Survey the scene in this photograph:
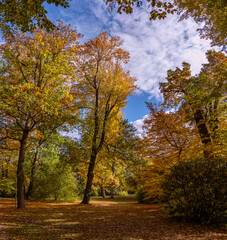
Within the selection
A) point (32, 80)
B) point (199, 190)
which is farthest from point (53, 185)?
point (199, 190)

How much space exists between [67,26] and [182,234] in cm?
1242

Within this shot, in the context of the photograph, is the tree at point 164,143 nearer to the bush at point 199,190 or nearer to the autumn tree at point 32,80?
the bush at point 199,190

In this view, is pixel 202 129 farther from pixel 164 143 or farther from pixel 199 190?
pixel 199 190

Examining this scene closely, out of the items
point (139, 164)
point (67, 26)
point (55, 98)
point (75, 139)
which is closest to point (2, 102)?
point (55, 98)

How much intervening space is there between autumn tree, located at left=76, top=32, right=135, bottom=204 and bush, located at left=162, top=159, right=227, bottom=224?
7.03 meters

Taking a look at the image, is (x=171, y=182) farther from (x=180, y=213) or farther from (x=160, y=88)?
(x=160, y=88)

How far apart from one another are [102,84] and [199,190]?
1002cm

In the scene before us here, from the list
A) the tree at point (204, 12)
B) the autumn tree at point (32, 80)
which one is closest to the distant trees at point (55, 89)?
the autumn tree at point (32, 80)

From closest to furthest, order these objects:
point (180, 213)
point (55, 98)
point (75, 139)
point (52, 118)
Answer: point (180, 213) → point (55, 98) → point (52, 118) → point (75, 139)

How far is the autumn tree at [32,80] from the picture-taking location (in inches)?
339

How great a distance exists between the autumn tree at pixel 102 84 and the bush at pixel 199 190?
703cm

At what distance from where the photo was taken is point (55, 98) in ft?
29.1

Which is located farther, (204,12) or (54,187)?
(54,187)

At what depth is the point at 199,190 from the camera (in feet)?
20.0
